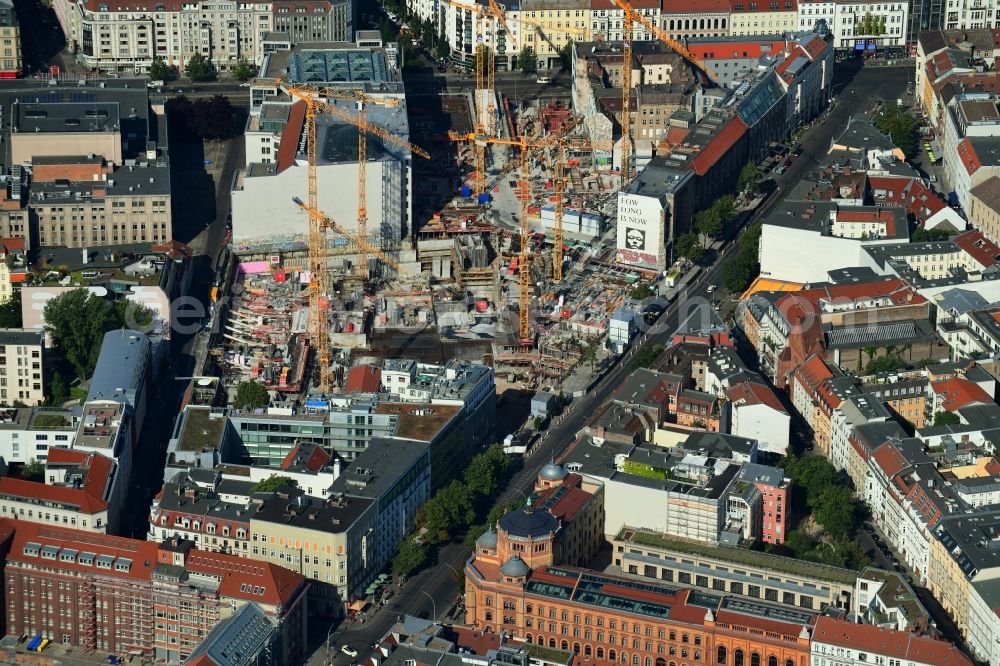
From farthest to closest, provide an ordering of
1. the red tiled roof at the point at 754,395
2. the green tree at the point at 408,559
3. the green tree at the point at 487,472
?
the red tiled roof at the point at 754,395
the green tree at the point at 487,472
the green tree at the point at 408,559

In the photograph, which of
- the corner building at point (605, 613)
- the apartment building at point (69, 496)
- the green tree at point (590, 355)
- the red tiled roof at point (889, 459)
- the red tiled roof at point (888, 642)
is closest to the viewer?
the red tiled roof at point (888, 642)

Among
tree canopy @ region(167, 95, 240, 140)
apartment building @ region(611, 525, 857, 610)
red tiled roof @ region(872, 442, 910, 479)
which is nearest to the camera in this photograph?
apartment building @ region(611, 525, 857, 610)

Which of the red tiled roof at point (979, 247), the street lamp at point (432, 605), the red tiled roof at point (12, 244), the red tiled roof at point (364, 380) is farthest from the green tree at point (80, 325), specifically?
the red tiled roof at point (979, 247)

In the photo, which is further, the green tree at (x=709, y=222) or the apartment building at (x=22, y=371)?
the green tree at (x=709, y=222)

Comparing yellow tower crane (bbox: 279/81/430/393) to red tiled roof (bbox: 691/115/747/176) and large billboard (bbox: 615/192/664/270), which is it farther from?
red tiled roof (bbox: 691/115/747/176)

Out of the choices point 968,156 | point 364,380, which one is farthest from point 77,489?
point 968,156

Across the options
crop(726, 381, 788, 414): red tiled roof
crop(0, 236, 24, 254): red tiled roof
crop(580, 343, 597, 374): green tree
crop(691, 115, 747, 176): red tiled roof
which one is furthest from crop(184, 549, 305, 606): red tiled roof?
crop(691, 115, 747, 176): red tiled roof

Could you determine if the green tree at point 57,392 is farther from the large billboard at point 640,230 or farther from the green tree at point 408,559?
the large billboard at point 640,230
